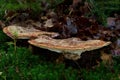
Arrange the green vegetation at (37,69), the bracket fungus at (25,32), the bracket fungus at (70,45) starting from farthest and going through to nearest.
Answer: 1. the bracket fungus at (25,32)
2. the green vegetation at (37,69)
3. the bracket fungus at (70,45)

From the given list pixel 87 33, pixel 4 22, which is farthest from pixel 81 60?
pixel 4 22

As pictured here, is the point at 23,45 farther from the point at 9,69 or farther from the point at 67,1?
the point at 67,1

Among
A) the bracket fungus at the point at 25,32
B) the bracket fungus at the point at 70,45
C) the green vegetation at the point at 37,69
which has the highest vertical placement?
the bracket fungus at the point at 25,32

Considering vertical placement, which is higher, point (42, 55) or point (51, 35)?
point (51, 35)

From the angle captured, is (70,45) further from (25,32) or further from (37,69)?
(25,32)

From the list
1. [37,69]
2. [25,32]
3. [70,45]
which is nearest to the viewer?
[70,45]

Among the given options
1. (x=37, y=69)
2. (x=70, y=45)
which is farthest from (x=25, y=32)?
(x=70, y=45)

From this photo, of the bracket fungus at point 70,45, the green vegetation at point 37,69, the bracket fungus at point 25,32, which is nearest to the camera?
the bracket fungus at point 70,45

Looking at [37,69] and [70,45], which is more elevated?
[70,45]
